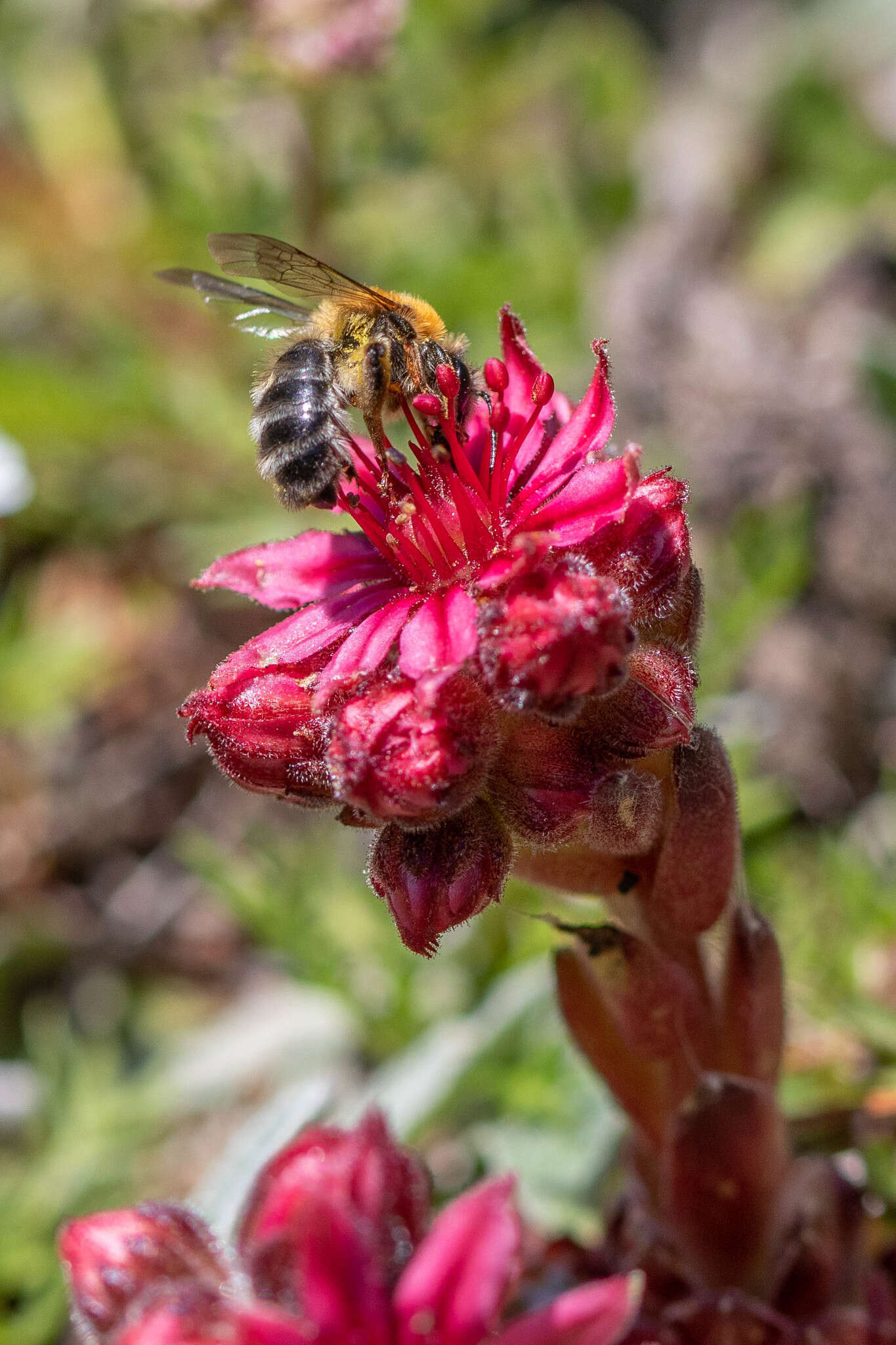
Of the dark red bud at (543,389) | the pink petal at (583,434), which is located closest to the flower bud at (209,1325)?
the pink petal at (583,434)

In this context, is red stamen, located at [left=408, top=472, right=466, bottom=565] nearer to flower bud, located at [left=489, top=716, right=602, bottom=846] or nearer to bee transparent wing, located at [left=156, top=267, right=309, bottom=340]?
flower bud, located at [left=489, top=716, right=602, bottom=846]

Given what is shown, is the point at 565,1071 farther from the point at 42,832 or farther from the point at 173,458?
the point at 173,458

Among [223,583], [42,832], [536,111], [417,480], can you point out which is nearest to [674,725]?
[417,480]

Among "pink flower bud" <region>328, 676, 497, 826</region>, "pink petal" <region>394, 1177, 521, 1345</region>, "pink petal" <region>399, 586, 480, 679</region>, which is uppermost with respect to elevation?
"pink petal" <region>399, 586, 480, 679</region>

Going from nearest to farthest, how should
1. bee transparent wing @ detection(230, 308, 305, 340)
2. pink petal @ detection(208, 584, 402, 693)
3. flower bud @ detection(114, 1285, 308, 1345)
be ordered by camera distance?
flower bud @ detection(114, 1285, 308, 1345), pink petal @ detection(208, 584, 402, 693), bee transparent wing @ detection(230, 308, 305, 340)

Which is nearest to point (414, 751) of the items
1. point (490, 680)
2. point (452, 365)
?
point (490, 680)

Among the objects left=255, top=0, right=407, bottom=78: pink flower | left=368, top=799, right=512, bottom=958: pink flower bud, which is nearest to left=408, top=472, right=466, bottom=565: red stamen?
left=368, top=799, right=512, bottom=958: pink flower bud
